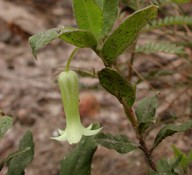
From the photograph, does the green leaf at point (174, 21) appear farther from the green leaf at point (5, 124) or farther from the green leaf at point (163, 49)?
the green leaf at point (5, 124)

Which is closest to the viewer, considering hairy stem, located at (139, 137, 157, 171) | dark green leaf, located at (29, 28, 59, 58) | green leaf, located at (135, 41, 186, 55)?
dark green leaf, located at (29, 28, 59, 58)

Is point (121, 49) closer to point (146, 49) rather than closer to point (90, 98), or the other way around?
point (146, 49)

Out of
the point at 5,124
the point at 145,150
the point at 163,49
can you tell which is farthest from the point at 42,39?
the point at 163,49

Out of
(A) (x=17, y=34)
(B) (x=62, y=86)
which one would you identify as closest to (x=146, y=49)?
(B) (x=62, y=86)

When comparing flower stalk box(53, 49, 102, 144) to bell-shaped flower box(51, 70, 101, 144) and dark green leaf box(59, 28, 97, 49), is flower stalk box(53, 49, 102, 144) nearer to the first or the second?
bell-shaped flower box(51, 70, 101, 144)

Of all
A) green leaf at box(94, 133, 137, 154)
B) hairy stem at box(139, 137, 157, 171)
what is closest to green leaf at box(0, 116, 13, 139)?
green leaf at box(94, 133, 137, 154)

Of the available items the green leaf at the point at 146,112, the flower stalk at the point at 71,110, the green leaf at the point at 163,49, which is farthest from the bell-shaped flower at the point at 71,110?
the green leaf at the point at 163,49

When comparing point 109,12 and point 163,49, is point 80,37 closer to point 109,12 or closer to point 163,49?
point 109,12
